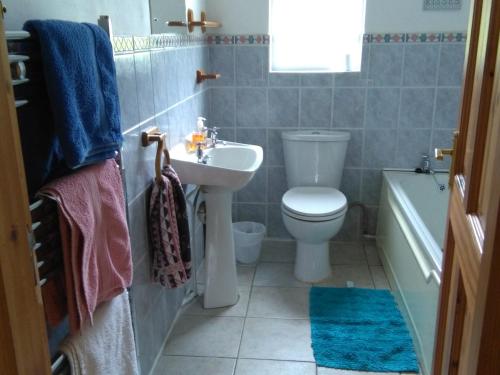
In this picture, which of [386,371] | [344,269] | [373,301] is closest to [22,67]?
[386,371]

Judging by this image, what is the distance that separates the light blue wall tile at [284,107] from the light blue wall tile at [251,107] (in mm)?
47

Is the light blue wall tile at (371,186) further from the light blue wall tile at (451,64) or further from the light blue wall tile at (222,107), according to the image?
the light blue wall tile at (222,107)

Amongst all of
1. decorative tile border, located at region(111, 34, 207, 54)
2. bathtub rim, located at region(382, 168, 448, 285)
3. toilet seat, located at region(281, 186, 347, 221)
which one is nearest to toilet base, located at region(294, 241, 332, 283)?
toilet seat, located at region(281, 186, 347, 221)

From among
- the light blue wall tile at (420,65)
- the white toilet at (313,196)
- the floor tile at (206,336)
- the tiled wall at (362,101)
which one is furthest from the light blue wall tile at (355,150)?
the floor tile at (206,336)

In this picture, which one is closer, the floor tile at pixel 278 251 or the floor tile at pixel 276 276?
the floor tile at pixel 276 276

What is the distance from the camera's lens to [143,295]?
208 centimetres

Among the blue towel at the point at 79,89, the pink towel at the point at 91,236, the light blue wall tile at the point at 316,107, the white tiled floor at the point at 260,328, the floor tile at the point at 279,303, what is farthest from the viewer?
the light blue wall tile at the point at 316,107

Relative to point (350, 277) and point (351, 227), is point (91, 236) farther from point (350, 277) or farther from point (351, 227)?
point (351, 227)

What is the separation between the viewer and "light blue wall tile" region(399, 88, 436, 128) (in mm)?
3166

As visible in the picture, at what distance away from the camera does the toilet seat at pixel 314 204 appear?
2.80 m

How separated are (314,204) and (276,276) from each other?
1.74 ft

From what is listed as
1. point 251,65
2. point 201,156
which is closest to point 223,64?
point 251,65

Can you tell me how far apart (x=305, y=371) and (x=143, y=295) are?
0.79 meters

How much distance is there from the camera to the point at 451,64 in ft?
10.1
